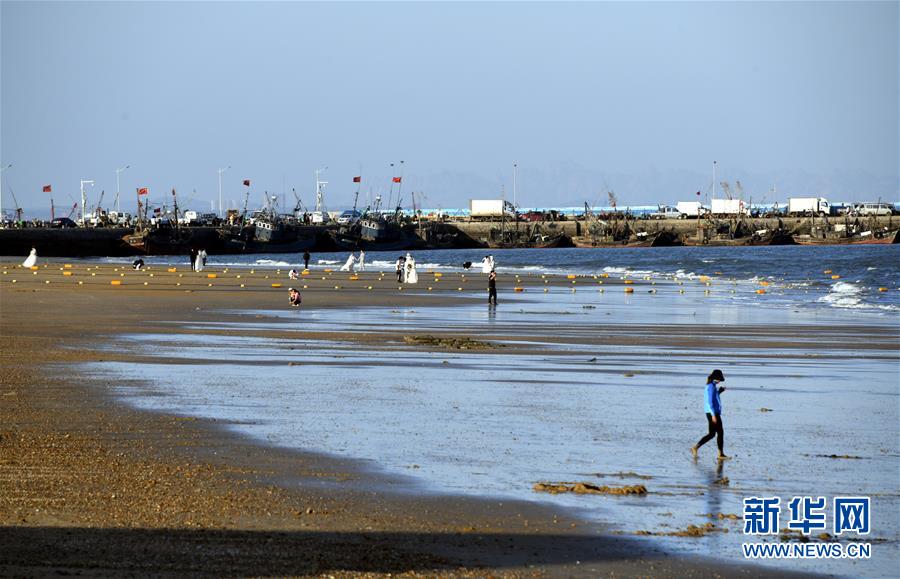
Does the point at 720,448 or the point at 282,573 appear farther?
the point at 720,448

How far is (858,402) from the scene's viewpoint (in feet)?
63.7

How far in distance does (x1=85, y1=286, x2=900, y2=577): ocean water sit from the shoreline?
55 cm

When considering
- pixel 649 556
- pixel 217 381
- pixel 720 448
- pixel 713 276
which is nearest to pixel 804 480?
pixel 720 448

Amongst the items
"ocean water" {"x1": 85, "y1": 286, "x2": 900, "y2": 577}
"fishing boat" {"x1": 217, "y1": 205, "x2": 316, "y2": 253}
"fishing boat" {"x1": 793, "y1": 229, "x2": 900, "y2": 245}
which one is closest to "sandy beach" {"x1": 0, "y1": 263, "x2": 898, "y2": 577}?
"ocean water" {"x1": 85, "y1": 286, "x2": 900, "y2": 577}

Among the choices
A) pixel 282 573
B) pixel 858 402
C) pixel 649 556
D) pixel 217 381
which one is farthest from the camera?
pixel 217 381

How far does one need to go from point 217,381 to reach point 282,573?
11337 millimetres

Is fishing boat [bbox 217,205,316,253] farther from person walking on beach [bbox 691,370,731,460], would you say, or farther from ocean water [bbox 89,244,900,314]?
person walking on beach [bbox 691,370,731,460]

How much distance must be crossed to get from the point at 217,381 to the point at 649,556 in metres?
11.7

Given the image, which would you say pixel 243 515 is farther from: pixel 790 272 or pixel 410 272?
pixel 790 272

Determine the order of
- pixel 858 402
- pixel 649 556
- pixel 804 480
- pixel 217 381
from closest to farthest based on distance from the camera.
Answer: pixel 649 556
pixel 804 480
pixel 858 402
pixel 217 381

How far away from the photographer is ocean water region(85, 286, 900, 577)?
516 inches

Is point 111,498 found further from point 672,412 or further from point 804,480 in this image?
point 672,412
